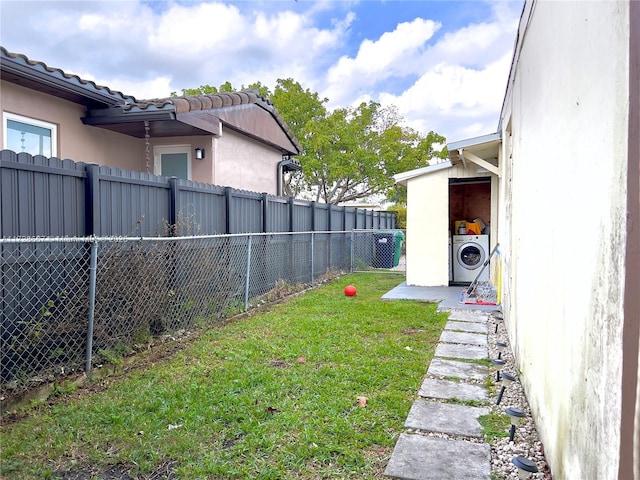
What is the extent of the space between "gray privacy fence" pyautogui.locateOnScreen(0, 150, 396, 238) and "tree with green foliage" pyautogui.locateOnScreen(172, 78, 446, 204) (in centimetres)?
1398

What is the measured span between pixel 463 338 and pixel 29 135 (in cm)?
639

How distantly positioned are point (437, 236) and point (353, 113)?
54.1ft

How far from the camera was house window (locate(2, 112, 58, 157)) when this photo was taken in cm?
565

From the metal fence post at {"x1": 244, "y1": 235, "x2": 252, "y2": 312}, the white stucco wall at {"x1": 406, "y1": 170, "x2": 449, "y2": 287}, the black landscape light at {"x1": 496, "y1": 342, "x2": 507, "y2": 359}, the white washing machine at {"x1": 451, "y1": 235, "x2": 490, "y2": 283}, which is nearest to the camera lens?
the black landscape light at {"x1": 496, "y1": 342, "x2": 507, "y2": 359}

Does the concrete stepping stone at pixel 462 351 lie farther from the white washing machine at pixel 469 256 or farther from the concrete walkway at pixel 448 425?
the white washing machine at pixel 469 256

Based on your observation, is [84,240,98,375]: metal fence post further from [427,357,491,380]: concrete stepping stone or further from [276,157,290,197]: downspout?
[276,157,290,197]: downspout

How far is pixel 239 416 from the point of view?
3.03 metres

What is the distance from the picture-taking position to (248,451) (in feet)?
8.50

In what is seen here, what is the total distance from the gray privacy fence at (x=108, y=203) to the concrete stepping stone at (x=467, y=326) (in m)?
3.50

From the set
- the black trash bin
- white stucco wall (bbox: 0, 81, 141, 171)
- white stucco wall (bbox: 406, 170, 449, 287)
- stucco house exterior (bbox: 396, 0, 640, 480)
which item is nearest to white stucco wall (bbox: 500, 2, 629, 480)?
stucco house exterior (bbox: 396, 0, 640, 480)

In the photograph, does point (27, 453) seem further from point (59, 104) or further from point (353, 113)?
point (353, 113)

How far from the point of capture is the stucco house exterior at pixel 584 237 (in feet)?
4.14

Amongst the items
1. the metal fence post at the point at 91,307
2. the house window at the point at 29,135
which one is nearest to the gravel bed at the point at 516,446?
the metal fence post at the point at 91,307

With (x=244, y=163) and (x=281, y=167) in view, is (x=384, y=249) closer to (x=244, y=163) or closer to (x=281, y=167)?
(x=281, y=167)
